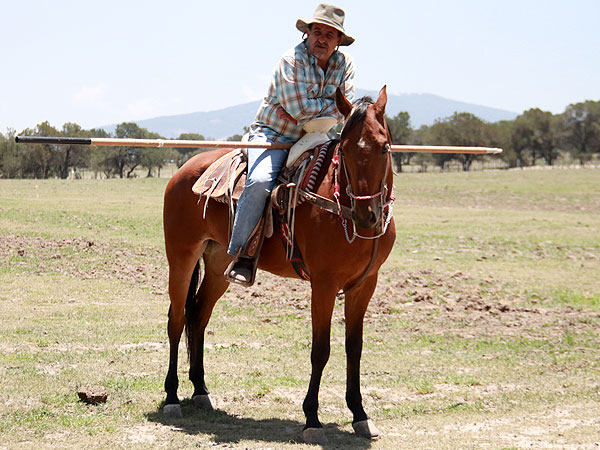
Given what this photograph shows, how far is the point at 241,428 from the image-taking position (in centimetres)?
629

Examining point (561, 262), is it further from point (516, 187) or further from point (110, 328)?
point (516, 187)

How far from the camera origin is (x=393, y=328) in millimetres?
10289

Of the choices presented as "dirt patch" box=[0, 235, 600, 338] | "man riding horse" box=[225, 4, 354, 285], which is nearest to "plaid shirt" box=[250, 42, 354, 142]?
"man riding horse" box=[225, 4, 354, 285]

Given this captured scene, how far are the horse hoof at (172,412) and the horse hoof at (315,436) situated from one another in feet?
4.38

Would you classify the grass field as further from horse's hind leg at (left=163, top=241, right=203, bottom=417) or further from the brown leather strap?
the brown leather strap

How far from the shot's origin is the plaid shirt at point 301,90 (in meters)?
6.16

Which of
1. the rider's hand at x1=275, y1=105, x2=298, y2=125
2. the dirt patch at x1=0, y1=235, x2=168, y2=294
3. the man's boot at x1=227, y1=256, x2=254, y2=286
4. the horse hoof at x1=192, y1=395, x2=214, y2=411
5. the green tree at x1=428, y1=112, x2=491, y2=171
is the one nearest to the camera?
the man's boot at x1=227, y1=256, x2=254, y2=286

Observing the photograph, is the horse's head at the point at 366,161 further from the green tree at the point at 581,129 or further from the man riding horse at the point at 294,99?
the green tree at the point at 581,129

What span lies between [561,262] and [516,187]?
23.2m

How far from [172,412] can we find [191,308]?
120cm

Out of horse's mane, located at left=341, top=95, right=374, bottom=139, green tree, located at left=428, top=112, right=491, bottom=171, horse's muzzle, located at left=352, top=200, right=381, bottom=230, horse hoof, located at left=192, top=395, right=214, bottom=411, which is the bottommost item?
horse hoof, located at left=192, top=395, right=214, bottom=411

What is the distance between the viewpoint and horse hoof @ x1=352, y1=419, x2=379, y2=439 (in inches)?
238

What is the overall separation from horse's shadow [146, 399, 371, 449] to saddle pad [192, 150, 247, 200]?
1.97 m

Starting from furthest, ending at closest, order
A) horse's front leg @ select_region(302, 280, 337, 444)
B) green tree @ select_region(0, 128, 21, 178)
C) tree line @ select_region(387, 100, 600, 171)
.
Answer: tree line @ select_region(387, 100, 600, 171) → green tree @ select_region(0, 128, 21, 178) → horse's front leg @ select_region(302, 280, 337, 444)
